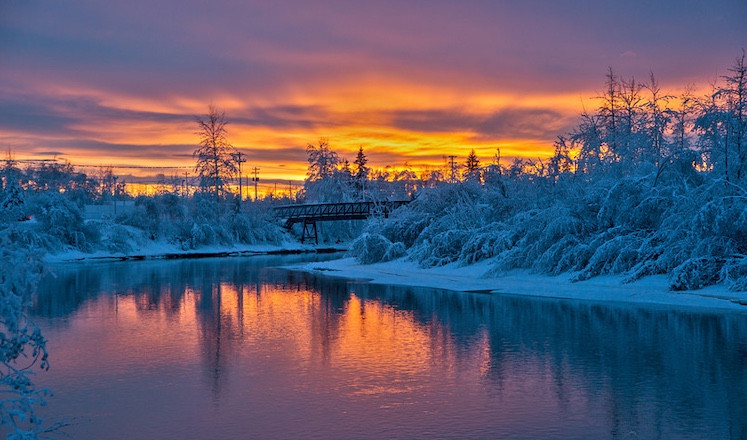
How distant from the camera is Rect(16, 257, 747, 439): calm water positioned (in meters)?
11.9

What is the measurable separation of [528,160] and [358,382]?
33424 millimetres

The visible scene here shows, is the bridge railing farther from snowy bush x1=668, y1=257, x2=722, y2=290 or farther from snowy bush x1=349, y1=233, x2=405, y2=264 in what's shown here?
snowy bush x1=668, y1=257, x2=722, y2=290

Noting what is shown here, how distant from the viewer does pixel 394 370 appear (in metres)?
16.0

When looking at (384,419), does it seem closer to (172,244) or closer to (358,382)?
(358,382)

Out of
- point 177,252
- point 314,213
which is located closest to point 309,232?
point 314,213

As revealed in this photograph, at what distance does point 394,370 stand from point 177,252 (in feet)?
200

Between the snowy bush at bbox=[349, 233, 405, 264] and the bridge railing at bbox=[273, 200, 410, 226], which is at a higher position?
the bridge railing at bbox=[273, 200, 410, 226]

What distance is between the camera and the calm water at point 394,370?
39.1ft

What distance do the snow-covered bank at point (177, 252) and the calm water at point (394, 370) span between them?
119 feet

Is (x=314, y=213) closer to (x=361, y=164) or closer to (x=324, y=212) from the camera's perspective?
(x=324, y=212)

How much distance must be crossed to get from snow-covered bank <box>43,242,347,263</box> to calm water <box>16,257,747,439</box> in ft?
119

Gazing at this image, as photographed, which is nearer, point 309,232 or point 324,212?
point 324,212

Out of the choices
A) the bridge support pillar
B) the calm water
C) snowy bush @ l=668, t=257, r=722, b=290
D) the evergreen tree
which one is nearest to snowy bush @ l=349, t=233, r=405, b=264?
the calm water

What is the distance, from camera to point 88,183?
154 meters
